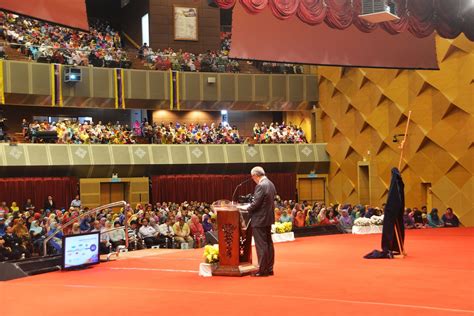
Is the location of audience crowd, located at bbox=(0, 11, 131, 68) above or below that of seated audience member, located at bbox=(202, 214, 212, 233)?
above

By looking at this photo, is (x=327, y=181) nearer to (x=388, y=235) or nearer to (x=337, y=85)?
(x=337, y=85)

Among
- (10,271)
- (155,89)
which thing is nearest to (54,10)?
(10,271)

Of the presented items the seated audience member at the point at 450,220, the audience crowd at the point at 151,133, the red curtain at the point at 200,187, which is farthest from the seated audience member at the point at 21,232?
the red curtain at the point at 200,187

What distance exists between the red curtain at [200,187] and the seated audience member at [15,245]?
10.1 metres

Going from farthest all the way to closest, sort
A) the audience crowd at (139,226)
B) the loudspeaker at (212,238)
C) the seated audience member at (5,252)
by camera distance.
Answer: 1. the audience crowd at (139,226)
2. the loudspeaker at (212,238)
3. the seated audience member at (5,252)

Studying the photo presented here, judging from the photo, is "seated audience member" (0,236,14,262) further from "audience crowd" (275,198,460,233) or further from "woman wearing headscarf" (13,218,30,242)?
"audience crowd" (275,198,460,233)

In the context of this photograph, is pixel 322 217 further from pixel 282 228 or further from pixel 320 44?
pixel 320 44

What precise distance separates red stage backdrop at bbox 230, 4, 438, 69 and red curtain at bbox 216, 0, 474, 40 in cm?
13

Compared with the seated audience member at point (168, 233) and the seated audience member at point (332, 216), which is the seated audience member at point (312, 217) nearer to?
the seated audience member at point (332, 216)

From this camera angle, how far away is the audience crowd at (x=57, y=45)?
20.4 metres

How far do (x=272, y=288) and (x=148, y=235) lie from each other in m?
7.34

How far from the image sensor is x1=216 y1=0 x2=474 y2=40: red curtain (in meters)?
11.4

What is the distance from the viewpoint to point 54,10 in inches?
350

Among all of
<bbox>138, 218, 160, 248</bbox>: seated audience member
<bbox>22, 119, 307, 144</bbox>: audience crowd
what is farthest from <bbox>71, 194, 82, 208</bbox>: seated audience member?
<bbox>138, 218, 160, 248</bbox>: seated audience member
